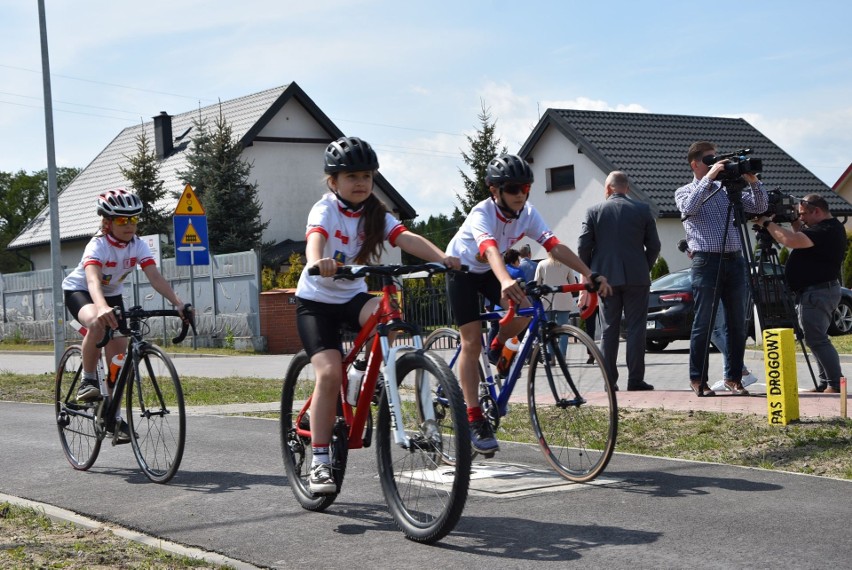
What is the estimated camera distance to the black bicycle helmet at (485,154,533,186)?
265 inches

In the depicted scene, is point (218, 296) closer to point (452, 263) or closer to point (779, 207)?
point (779, 207)

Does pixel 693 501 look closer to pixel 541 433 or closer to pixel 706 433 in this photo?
pixel 541 433

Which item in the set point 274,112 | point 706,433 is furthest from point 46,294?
point 706,433

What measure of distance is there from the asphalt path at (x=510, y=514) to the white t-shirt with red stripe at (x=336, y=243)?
3.82 ft

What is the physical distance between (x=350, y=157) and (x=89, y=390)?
3.20m

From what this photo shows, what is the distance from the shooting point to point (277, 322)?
26594mm

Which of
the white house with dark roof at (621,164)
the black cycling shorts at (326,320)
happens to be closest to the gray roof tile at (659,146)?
the white house with dark roof at (621,164)

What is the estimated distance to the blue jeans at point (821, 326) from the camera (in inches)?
401

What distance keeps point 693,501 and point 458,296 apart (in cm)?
183

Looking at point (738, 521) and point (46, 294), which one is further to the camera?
point (46, 294)

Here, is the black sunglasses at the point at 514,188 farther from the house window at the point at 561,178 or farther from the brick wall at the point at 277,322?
the house window at the point at 561,178

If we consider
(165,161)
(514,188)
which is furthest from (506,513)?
(165,161)

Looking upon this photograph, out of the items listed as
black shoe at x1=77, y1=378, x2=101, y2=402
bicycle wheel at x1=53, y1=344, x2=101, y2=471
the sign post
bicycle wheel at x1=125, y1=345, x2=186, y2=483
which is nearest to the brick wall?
the sign post

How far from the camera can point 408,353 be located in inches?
219
